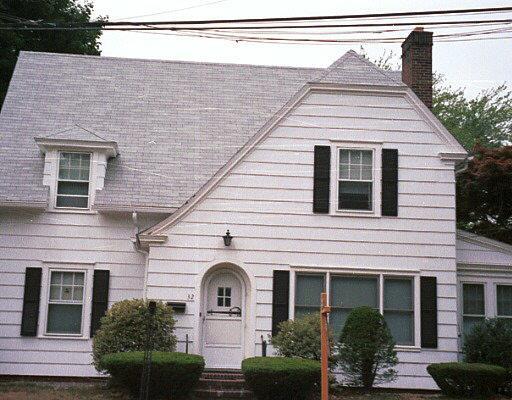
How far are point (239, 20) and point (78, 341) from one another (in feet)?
29.5

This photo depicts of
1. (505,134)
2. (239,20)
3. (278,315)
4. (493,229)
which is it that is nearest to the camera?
(239,20)

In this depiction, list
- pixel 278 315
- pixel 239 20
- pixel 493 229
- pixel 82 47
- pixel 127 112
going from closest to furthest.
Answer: pixel 239 20
pixel 278 315
pixel 127 112
pixel 493 229
pixel 82 47

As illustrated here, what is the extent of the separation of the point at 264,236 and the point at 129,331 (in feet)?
11.7

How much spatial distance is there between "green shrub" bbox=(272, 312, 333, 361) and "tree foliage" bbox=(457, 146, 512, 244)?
1081 cm

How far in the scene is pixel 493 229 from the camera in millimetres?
26875

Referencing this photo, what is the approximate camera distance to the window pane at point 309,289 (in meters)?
17.5

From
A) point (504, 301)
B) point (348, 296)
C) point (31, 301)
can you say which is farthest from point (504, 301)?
point (31, 301)

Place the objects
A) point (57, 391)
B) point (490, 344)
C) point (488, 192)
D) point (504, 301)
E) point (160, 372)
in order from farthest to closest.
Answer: point (488, 192) → point (504, 301) → point (490, 344) → point (57, 391) → point (160, 372)

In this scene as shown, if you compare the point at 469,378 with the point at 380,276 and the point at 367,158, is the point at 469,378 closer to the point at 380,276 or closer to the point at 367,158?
the point at 380,276

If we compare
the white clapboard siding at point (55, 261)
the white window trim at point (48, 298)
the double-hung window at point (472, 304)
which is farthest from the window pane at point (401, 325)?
the white window trim at point (48, 298)

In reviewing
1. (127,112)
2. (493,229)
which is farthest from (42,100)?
(493,229)

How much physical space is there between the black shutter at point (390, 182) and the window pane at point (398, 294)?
1.48m

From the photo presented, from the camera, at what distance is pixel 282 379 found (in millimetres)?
14219

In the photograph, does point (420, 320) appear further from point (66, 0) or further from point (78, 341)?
point (66, 0)
